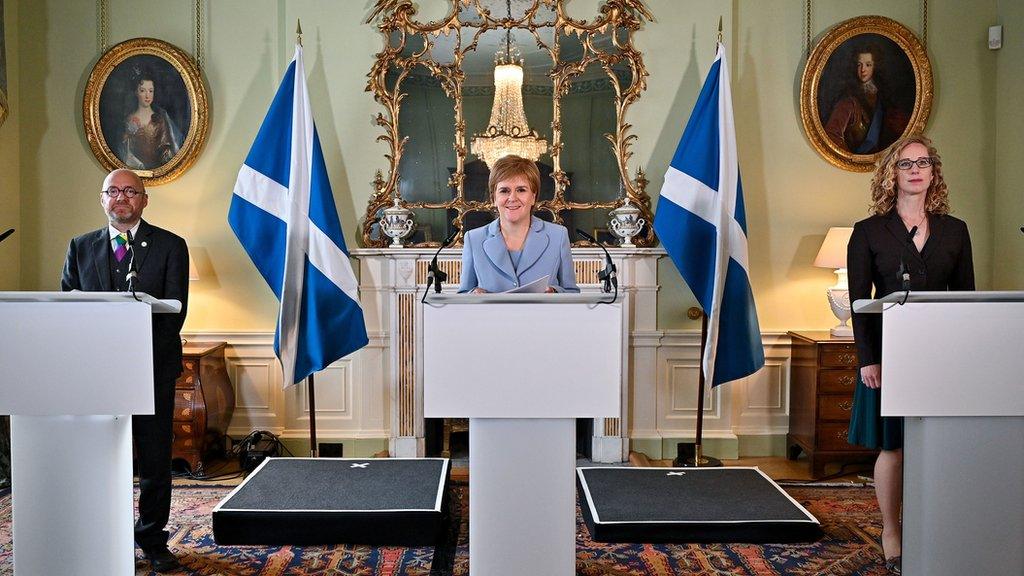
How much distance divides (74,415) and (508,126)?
10.1 ft

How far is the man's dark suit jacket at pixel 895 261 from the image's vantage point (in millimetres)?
2652

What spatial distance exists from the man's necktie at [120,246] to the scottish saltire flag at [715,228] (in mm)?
2631

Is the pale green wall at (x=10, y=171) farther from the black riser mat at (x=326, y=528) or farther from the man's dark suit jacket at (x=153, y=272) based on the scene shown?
the black riser mat at (x=326, y=528)

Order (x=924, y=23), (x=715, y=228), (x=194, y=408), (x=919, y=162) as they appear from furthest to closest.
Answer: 1. (x=924, y=23)
2. (x=194, y=408)
3. (x=715, y=228)
4. (x=919, y=162)

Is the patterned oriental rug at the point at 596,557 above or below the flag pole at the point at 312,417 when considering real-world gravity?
below

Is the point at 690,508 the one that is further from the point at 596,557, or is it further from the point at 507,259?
the point at 507,259

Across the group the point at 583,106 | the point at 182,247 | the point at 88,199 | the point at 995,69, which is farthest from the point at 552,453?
the point at 995,69

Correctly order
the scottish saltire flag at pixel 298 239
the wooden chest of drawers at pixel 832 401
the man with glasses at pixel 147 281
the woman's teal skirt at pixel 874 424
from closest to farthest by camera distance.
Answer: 1. the woman's teal skirt at pixel 874 424
2. the man with glasses at pixel 147 281
3. the scottish saltire flag at pixel 298 239
4. the wooden chest of drawers at pixel 832 401

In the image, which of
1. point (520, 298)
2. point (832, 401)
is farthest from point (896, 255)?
point (832, 401)

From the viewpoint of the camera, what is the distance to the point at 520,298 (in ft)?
6.49

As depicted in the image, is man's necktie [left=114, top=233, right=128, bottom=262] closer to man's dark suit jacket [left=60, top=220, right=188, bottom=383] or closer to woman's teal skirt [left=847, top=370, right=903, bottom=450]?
man's dark suit jacket [left=60, top=220, right=188, bottom=383]

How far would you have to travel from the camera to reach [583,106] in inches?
179

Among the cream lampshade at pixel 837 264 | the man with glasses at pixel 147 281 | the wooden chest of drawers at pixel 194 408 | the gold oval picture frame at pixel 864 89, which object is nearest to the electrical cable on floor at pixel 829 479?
the cream lampshade at pixel 837 264


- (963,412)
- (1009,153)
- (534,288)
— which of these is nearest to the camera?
(963,412)
